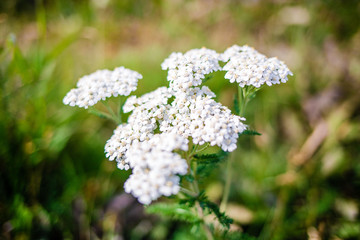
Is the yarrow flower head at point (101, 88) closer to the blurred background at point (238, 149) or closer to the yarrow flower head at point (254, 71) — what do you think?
the yarrow flower head at point (254, 71)

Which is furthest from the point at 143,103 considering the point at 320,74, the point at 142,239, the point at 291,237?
the point at 320,74

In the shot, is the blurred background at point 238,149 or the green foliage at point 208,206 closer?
the green foliage at point 208,206

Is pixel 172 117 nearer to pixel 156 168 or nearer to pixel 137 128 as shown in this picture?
pixel 137 128

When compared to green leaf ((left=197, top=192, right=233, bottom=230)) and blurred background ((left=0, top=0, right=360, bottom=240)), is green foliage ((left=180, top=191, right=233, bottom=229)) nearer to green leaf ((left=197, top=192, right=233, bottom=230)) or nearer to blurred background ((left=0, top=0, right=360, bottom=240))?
green leaf ((left=197, top=192, right=233, bottom=230))

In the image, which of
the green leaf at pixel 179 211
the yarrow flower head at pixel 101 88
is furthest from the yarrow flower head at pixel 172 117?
the green leaf at pixel 179 211

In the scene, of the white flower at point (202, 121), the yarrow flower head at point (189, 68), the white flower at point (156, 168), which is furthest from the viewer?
the yarrow flower head at point (189, 68)

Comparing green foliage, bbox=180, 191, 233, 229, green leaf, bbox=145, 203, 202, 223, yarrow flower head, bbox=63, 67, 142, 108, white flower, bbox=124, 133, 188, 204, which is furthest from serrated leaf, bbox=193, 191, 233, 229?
yarrow flower head, bbox=63, 67, 142, 108

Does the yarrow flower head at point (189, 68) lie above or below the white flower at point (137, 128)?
above

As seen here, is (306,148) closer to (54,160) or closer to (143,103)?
(143,103)
